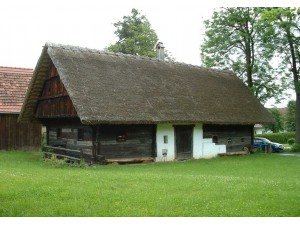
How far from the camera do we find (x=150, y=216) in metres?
8.09

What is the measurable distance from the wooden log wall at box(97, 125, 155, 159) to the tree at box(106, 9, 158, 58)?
2575cm

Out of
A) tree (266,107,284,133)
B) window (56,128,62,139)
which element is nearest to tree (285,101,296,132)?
tree (266,107,284,133)

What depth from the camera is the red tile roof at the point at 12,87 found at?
2603 cm

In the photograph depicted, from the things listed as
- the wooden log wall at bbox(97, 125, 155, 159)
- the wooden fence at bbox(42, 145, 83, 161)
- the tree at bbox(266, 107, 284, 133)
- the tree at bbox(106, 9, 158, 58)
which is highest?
the tree at bbox(106, 9, 158, 58)

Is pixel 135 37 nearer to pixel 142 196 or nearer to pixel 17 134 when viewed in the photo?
pixel 17 134

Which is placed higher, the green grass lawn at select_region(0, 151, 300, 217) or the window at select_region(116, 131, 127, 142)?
the window at select_region(116, 131, 127, 142)

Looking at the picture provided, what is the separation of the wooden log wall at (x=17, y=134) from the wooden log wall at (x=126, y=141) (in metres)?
9.40

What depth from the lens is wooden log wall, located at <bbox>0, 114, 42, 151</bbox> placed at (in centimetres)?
2589

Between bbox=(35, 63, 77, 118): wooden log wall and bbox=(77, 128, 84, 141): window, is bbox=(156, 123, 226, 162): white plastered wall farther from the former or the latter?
bbox=(35, 63, 77, 118): wooden log wall

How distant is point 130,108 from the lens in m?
19.9

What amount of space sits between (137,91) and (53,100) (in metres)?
4.99

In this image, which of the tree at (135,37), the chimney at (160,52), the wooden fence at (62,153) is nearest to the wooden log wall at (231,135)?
the chimney at (160,52)

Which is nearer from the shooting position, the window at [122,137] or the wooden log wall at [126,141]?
the wooden log wall at [126,141]

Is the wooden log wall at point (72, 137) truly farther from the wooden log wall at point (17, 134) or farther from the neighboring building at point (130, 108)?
the wooden log wall at point (17, 134)
